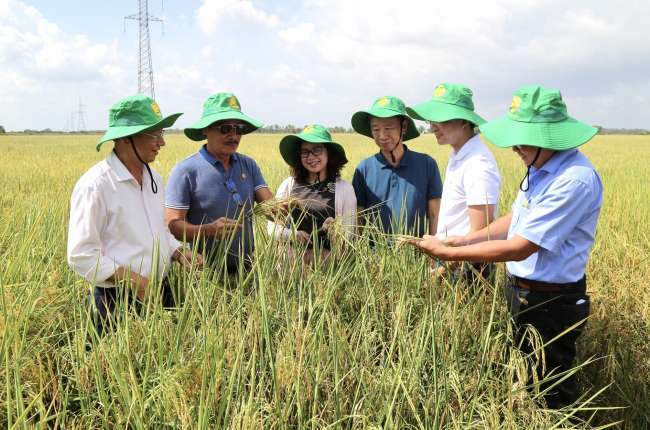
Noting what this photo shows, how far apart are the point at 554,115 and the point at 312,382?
1.27 metres

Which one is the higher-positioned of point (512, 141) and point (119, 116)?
point (119, 116)

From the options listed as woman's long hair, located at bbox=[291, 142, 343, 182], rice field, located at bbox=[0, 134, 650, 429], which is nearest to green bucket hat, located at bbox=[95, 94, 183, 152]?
rice field, located at bbox=[0, 134, 650, 429]

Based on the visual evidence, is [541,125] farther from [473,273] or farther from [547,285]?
[473,273]

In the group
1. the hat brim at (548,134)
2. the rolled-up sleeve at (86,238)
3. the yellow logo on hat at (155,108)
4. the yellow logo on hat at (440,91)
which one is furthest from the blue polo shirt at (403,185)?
the rolled-up sleeve at (86,238)

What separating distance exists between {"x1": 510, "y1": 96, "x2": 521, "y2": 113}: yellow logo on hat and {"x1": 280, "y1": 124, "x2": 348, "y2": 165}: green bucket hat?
1.14 metres

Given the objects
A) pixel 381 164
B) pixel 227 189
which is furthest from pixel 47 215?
pixel 381 164

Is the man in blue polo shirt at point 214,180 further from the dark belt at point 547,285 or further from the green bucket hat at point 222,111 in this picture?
the dark belt at point 547,285

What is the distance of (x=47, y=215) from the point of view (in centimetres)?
284

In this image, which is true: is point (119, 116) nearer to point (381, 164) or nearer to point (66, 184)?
point (381, 164)

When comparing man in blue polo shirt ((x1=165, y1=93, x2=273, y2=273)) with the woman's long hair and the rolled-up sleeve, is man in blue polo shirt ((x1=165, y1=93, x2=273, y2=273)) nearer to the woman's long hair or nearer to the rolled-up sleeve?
the woman's long hair

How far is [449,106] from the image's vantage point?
2.32 meters

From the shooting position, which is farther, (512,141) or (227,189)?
(227,189)

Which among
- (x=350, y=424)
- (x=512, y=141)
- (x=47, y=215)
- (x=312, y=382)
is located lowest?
(x=350, y=424)

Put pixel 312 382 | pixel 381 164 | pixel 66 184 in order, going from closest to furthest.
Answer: pixel 312 382 → pixel 381 164 → pixel 66 184
